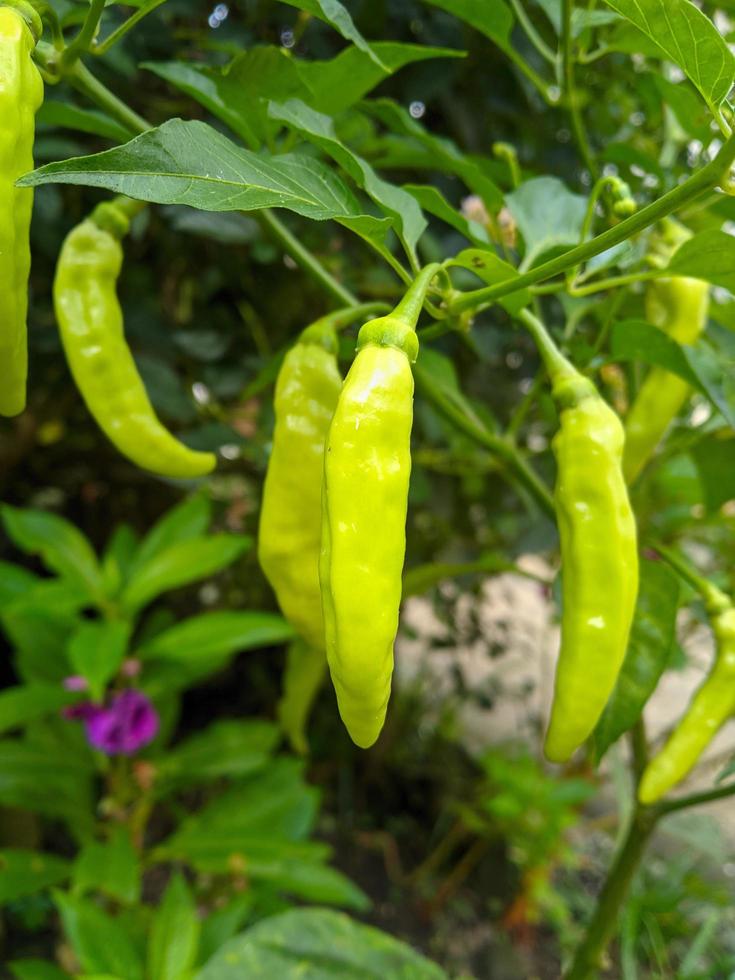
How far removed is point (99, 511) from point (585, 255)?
1.41 metres

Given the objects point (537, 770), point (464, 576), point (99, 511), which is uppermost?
point (464, 576)

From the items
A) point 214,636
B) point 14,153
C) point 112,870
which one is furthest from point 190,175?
point 112,870

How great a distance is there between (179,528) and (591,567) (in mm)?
780

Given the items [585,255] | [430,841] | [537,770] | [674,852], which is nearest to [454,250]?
[585,255]

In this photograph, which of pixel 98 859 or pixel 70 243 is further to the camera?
pixel 98 859

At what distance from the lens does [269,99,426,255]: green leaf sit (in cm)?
34

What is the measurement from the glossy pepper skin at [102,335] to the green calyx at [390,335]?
19 cm

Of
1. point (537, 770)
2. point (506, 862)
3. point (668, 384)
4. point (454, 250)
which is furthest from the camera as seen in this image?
point (506, 862)

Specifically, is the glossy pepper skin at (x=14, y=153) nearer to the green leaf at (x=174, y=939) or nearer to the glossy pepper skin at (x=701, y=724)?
the glossy pepper skin at (x=701, y=724)

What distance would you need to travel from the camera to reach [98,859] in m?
0.95

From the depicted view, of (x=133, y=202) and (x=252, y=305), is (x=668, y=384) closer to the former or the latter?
(x=133, y=202)

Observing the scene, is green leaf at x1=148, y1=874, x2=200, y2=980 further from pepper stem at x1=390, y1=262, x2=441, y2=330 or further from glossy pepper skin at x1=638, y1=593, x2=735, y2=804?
pepper stem at x1=390, y1=262, x2=441, y2=330

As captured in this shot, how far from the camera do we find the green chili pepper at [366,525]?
29 centimetres

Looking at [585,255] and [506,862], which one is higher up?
[585,255]
